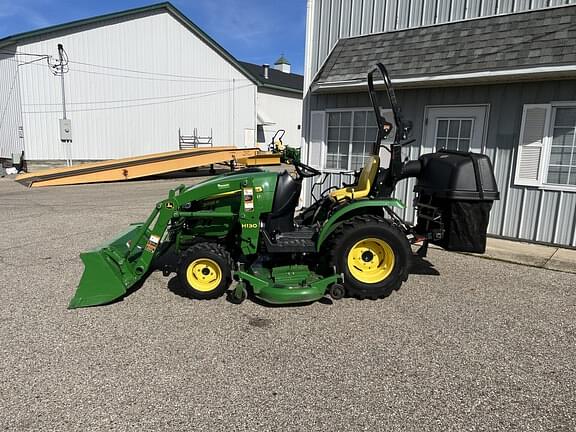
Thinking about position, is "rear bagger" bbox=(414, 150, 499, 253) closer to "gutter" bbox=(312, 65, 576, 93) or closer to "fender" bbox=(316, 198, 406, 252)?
"fender" bbox=(316, 198, 406, 252)

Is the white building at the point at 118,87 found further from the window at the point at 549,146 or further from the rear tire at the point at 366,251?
the window at the point at 549,146

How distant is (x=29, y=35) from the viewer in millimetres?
15391

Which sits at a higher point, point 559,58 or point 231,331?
point 559,58

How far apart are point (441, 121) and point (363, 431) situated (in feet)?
19.5

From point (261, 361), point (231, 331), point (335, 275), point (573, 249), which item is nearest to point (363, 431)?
point (261, 361)

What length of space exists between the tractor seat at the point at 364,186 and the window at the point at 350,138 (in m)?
3.41

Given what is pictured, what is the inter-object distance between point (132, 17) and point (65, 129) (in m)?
6.15

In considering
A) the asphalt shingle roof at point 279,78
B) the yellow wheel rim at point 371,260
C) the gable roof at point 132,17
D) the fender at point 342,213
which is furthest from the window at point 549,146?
the asphalt shingle roof at point 279,78

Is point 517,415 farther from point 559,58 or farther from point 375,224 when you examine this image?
point 559,58

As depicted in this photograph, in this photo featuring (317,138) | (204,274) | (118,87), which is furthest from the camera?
(118,87)

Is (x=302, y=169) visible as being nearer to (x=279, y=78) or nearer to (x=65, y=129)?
(x=65, y=129)

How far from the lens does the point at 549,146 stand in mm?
6043

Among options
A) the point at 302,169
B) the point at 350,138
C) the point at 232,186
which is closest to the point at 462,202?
the point at 302,169

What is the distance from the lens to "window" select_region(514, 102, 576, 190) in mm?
5926
